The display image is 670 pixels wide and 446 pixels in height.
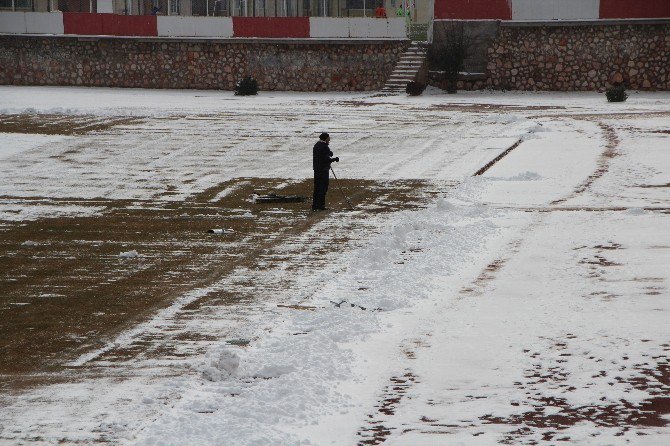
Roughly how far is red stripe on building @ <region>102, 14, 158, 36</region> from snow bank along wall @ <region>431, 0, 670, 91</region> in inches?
463

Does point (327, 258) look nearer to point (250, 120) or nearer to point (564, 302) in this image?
point (564, 302)

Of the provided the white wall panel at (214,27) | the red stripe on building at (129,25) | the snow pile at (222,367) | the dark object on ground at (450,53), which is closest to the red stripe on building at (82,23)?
the red stripe on building at (129,25)

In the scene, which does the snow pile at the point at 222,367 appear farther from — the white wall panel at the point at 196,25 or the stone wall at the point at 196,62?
the white wall panel at the point at 196,25

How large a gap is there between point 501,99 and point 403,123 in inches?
368

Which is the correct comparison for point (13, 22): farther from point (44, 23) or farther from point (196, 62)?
point (196, 62)

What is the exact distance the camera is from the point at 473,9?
42.8 meters

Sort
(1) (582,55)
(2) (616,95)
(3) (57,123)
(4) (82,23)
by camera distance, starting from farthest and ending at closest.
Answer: (4) (82,23) → (1) (582,55) → (2) (616,95) → (3) (57,123)

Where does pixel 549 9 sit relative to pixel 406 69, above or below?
above

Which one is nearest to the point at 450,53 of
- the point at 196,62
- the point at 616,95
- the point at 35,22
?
the point at 616,95

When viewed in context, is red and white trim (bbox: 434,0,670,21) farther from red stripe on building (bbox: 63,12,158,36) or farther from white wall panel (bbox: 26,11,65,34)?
white wall panel (bbox: 26,11,65,34)

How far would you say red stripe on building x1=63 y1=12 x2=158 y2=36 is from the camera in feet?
149

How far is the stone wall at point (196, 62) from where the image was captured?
44.3 metres

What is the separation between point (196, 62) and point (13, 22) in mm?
8444

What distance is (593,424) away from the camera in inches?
317
